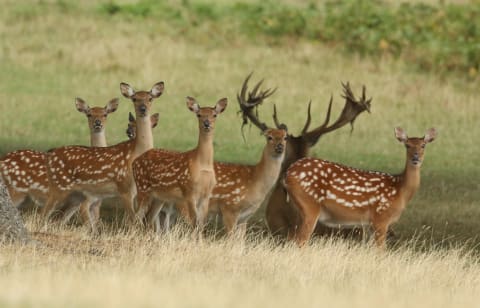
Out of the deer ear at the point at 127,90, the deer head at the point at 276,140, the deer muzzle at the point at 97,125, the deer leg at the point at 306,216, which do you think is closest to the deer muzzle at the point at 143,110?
the deer ear at the point at 127,90

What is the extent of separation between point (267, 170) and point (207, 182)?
1.90ft

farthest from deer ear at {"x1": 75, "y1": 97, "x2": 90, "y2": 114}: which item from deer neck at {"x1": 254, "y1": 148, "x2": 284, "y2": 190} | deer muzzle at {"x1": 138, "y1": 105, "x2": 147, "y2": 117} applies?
deer neck at {"x1": 254, "y1": 148, "x2": 284, "y2": 190}

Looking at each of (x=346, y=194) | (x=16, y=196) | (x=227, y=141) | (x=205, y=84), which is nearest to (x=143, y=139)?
(x=16, y=196)

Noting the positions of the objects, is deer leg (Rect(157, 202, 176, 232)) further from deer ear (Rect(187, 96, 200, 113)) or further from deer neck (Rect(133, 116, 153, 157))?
deer ear (Rect(187, 96, 200, 113))

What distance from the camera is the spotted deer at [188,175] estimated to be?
13.1 m

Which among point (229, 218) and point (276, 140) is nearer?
point (276, 140)

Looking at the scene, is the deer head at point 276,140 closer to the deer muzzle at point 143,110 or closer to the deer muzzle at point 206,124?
the deer muzzle at point 206,124

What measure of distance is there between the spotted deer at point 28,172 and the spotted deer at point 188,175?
1.20 meters

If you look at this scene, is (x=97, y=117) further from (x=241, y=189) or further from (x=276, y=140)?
(x=276, y=140)

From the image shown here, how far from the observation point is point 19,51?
29062 millimetres

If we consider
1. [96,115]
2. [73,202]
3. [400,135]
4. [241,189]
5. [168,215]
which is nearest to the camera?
[400,135]

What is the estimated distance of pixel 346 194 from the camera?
510 inches

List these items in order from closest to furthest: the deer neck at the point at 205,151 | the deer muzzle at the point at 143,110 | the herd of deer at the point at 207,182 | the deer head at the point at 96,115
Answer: the herd of deer at the point at 207,182 → the deer neck at the point at 205,151 → the deer muzzle at the point at 143,110 → the deer head at the point at 96,115

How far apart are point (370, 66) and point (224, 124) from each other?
4.63 meters
